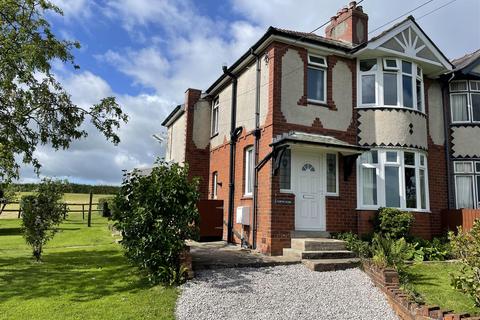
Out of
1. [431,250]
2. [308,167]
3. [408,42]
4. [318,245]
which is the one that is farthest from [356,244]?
[408,42]

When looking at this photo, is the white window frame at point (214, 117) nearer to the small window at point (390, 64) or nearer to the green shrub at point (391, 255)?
the small window at point (390, 64)

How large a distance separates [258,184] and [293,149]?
4.77 ft

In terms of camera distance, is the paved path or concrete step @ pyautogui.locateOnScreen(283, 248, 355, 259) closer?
the paved path

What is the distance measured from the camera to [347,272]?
9.04 m

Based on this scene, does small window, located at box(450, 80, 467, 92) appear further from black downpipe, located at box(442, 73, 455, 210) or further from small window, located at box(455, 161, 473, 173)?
small window, located at box(455, 161, 473, 173)

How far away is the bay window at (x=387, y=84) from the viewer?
12.8 m

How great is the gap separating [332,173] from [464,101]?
6.31m

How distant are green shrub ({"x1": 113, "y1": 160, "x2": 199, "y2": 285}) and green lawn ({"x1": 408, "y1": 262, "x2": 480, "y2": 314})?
4.73 m

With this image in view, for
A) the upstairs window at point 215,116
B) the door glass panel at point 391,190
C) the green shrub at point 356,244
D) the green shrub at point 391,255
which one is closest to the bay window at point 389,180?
the door glass panel at point 391,190

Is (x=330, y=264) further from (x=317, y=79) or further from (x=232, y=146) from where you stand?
(x=232, y=146)

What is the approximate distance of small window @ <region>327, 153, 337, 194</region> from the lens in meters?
12.0

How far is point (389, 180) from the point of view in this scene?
12.4 m

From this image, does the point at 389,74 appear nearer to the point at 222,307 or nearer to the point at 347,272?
the point at 347,272

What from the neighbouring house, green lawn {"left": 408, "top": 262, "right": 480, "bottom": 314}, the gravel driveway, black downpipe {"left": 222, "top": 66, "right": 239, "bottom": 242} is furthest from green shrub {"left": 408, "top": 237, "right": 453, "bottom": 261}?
black downpipe {"left": 222, "top": 66, "right": 239, "bottom": 242}
